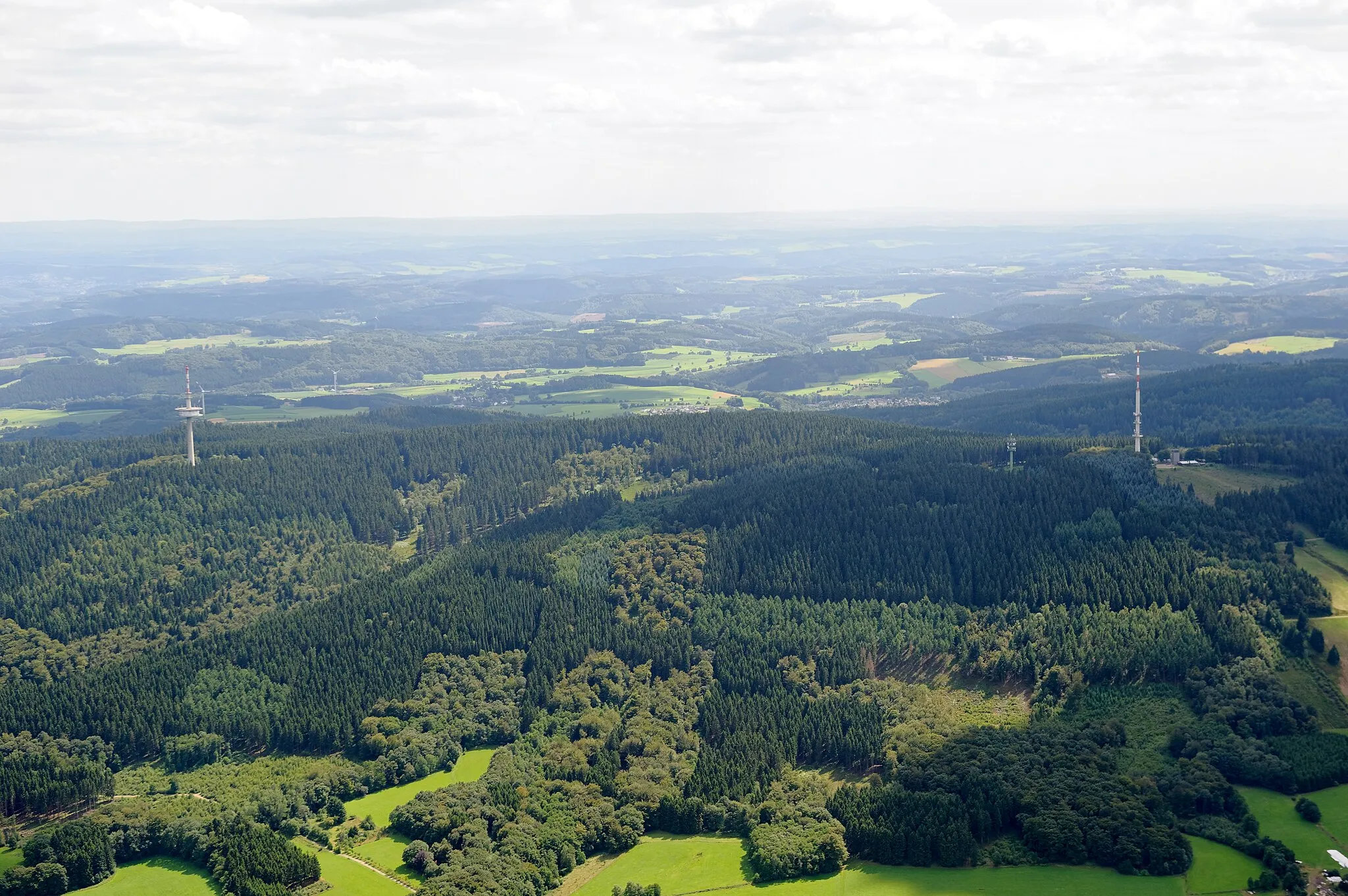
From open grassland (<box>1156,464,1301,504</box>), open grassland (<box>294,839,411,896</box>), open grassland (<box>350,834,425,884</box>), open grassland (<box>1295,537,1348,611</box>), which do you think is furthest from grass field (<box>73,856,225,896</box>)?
open grassland (<box>1156,464,1301,504</box>)

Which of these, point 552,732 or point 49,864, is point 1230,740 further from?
point 49,864

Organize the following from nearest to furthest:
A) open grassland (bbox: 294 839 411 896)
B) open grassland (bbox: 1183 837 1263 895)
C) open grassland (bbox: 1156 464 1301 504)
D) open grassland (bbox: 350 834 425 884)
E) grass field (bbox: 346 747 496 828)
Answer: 1. open grassland (bbox: 1183 837 1263 895)
2. open grassland (bbox: 294 839 411 896)
3. open grassland (bbox: 350 834 425 884)
4. grass field (bbox: 346 747 496 828)
5. open grassland (bbox: 1156 464 1301 504)

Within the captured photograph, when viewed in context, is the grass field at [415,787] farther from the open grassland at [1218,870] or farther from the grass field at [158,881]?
the open grassland at [1218,870]

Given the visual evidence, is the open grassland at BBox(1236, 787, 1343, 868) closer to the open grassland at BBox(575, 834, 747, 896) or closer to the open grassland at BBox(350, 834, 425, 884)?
the open grassland at BBox(575, 834, 747, 896)

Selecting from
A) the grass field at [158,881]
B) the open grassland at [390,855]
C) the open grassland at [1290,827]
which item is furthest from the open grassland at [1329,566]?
the grass field at [158,881]

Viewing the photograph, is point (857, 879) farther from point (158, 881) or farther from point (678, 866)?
point (158, 881)

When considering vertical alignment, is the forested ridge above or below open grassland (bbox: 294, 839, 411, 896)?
above

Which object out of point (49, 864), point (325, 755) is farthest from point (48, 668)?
point (49, 864)
